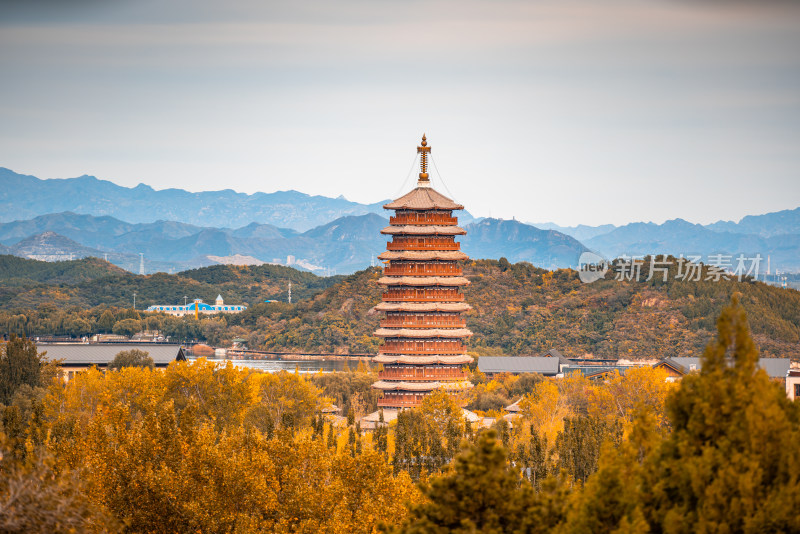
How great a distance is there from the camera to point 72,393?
72938 mm

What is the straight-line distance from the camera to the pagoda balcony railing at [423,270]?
81.6 m

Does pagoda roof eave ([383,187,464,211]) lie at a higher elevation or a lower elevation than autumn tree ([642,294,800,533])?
higher

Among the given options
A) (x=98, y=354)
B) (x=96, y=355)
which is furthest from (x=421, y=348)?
(x=98, y=354)

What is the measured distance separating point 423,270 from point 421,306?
101 inches

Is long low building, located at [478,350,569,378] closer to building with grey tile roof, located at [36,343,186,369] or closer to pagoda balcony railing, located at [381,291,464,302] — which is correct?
building with grey tile roof, located at [36,343,186,369]

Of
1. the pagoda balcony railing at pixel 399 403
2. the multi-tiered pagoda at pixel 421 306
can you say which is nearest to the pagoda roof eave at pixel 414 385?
the multi-tiered pagoda at pixel 421 306

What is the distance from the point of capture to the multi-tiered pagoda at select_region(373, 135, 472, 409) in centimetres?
8069

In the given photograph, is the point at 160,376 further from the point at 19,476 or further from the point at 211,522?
the point at 19,476

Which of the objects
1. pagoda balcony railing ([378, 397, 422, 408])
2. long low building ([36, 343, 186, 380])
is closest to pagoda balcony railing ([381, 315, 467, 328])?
pagoda balcony railing ([378, 397, 422, 408])

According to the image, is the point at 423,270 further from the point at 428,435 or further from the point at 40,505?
the point at 40,505

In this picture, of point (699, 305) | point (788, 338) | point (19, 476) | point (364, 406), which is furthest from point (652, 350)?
point (19, 476)

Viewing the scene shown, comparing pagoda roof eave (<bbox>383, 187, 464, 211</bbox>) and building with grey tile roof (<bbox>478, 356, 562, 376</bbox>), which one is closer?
pagoda roof eave (<bbox>383, 187, 464, 211</bbox>)

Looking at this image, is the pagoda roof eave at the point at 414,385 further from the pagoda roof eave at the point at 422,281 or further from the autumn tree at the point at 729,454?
the autumn tree at the point at 729,454

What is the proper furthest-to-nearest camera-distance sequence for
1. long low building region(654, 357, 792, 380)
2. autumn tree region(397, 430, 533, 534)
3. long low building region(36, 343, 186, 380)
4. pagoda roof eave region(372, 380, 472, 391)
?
long low building region(36, 343, 186, 380) < long low building region(654, 357, 792, 380) < pagoda roof eave region(372, 380, 472, 391) < autumn tree region(397, 430, 533, 534)
